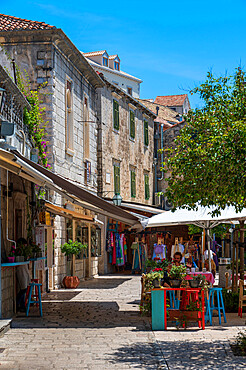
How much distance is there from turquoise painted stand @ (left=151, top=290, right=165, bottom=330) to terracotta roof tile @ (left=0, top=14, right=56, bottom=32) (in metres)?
9.98

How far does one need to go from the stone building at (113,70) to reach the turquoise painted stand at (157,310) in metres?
42.6

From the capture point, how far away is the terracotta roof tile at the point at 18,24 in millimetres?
17073

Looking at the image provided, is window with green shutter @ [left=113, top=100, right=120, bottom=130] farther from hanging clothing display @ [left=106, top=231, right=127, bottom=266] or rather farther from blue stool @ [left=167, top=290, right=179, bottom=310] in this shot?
blue stool @ [left=167, top=290, right=179, bottom=310]

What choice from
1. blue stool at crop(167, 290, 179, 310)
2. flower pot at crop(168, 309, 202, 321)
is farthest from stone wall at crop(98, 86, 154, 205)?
flower pot at crop(168, 309, 202, 321)

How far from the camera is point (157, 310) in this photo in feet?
31.5

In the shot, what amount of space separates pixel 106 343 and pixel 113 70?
47.3 m

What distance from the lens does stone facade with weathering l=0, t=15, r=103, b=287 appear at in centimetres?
1700

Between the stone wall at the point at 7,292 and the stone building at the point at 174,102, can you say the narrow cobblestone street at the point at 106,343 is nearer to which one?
the stone wall at the point at 7,292

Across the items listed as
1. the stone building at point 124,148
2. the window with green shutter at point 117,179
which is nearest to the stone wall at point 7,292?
the stone building at point 124,148

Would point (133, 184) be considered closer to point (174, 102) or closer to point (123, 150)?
point (123, 150)

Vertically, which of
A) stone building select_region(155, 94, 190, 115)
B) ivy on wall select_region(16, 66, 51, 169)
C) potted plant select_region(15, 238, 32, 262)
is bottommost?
potted plant select_region(15, 238, 32, 262)

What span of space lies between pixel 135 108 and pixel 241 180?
22748 millimetres

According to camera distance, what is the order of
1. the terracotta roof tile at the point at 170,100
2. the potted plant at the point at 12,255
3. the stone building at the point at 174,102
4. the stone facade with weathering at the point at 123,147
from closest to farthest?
the potted plant at the point at 12,255 → the stone facade with weathering at the point at 123,147 → the stone building at the point at 174,102 → the terracotta roof tile at the point at 170,100

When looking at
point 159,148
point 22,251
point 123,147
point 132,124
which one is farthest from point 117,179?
point 22,251
